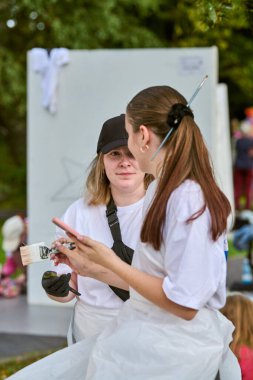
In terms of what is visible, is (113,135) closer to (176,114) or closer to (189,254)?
(176,114)

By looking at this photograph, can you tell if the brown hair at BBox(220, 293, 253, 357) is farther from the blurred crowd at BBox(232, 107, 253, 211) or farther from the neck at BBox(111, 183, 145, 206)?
the blurred crowd at BBox(232, 107, 253, 211)

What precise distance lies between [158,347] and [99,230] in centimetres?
98

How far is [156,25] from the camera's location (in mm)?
19938

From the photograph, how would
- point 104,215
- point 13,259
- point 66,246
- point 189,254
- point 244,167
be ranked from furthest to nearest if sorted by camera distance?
point 244,167
point 13,259
point 104,215
point 66,246
point 189,254

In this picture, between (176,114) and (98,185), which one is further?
(98,185)

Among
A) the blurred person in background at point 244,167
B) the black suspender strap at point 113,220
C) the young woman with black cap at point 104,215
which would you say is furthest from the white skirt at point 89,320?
the blurred person in background at point 244,167

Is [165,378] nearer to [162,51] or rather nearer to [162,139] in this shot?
[162,139]

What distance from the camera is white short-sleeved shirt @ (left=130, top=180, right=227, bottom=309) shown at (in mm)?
2254

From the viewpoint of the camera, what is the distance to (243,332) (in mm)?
3582

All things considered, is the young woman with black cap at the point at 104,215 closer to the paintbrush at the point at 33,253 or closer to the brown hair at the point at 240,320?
the paintbrush at the point at 33,253

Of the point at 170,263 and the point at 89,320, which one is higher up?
the point at 170,263

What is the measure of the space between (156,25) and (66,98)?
12.8 m

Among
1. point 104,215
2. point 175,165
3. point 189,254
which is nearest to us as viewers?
point 189,254

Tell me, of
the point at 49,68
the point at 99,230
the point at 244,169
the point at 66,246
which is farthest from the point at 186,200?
the point at 244,169
